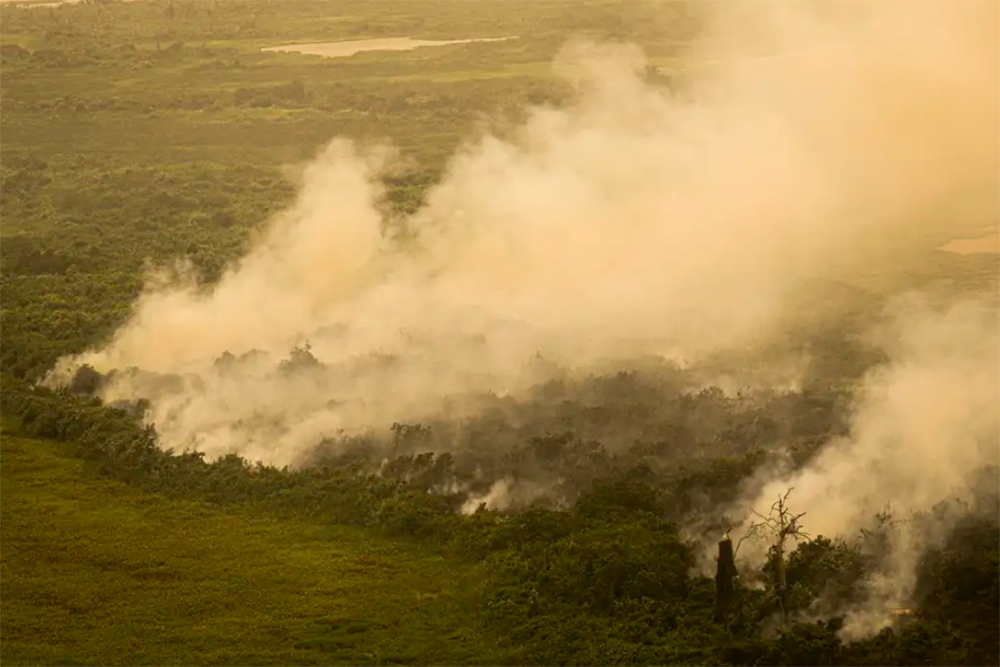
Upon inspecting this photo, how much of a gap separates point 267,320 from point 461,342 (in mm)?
9389

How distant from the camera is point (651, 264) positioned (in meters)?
54.6

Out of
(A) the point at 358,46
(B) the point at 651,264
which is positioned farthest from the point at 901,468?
(A) the point at 358,46

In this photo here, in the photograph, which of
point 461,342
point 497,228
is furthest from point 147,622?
point 497,228

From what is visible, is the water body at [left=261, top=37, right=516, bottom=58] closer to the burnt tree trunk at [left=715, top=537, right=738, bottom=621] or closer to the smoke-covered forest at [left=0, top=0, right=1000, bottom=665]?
the smoke-covered forest at [left=0, top=0, right=1000, bottom=665]

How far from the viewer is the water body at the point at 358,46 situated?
126m

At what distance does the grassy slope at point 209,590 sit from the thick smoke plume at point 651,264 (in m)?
4.27

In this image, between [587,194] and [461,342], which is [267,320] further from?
[587,194]

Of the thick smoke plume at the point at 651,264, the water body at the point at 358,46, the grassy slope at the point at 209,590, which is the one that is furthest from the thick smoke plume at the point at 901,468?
the water body at the point at 358,46

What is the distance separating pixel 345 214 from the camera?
6456 centimetres

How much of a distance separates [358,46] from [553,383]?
3536 inches

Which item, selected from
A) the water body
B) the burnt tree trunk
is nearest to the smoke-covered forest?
the burnt tree trunk

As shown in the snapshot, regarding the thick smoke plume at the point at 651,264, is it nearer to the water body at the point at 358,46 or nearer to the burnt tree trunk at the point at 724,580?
the burnt tree trunk at the point at 724,580

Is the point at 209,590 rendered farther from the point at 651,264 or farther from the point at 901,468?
the point at 651,264

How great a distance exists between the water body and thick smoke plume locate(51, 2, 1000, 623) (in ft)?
167
